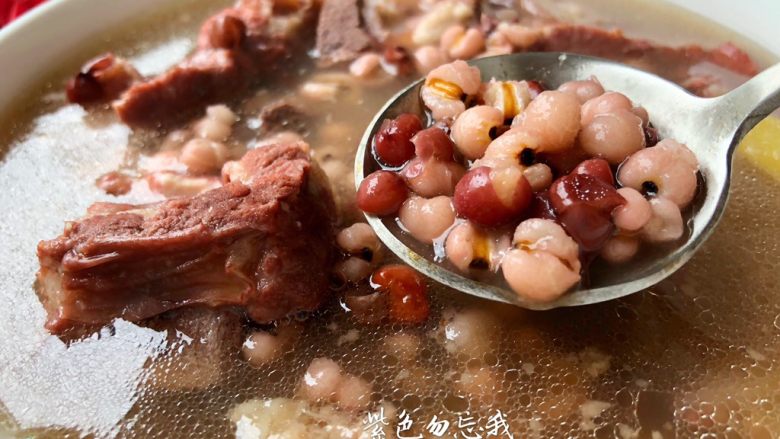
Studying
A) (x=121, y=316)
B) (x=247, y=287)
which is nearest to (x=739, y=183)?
(x=247, y=287)

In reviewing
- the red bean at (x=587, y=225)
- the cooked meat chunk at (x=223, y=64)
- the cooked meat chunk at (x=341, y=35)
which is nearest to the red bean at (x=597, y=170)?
the red bean at (x=587, y=225)

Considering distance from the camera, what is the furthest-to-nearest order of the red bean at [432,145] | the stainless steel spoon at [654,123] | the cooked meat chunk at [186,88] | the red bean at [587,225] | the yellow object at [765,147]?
the cooked meat chunk at [186,88] < the yellow object at [765,147] < the red bean at [432,145] < the stainless steel spoon at [654,123] < the red bean at [587,225]

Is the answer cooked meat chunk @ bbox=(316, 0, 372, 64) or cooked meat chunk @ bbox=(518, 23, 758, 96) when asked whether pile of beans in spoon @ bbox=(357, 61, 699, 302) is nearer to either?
cooked meat chunk @ bbox=(518, 23, 758, 96)

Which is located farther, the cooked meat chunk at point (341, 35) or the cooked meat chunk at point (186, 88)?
the cooked meat chunk at point (341, 35)

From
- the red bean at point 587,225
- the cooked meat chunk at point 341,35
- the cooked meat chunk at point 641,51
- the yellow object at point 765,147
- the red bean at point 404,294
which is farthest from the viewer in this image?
the cooked meat chunk at point 341,35

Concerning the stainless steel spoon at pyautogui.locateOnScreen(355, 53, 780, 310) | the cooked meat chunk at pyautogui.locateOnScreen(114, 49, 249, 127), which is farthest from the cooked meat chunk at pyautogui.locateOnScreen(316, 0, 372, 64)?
the stainless steel spoon at pyautogui.locateOnScreen(355, 53, 780, 310)

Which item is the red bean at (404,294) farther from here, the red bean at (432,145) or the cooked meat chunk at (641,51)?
the cooked meat chunk at (641,51)

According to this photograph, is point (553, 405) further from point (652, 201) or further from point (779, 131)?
point (779, 131)
